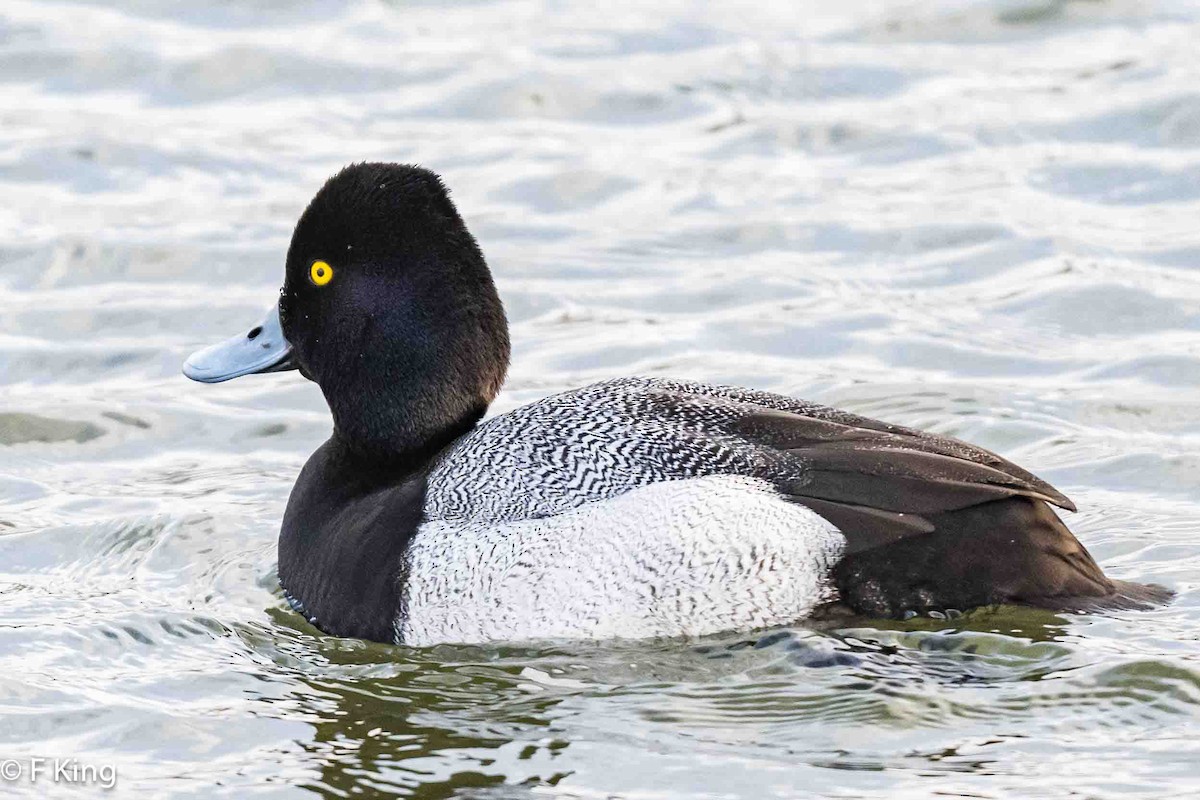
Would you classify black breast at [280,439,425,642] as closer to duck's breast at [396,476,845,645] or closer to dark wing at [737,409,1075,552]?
duck's breast at [396,476,845,645]

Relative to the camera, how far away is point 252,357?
685 centimetres

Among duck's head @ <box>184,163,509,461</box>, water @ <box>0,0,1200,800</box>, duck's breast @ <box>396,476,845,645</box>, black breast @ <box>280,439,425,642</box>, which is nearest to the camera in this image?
water @ <box>0,0,1200,800</box>

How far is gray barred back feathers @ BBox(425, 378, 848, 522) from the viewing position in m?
5.95

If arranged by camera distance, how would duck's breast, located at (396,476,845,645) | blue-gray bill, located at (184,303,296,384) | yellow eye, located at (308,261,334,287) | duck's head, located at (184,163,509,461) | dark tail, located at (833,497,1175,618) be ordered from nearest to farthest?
dark tail, located at (833,497,1175,618), duck's breast, located at (396,476,845,645), duck's head, located at (184,163,509,461), yellow eye, located at (308,261,334,287), blue-gray bill, located at (184,303,296,384)

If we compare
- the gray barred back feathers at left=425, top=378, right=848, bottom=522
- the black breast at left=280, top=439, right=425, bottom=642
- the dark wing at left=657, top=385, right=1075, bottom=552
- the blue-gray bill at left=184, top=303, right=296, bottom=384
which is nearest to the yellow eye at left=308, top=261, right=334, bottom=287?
the blue-gray bill at left=184, top=303, right=296, bottom=384

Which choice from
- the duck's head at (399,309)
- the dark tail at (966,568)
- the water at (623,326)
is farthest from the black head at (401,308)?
the dark tail at (966,568)

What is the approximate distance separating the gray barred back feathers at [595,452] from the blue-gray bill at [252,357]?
2.87ft

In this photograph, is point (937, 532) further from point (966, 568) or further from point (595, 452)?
point (595, 452)

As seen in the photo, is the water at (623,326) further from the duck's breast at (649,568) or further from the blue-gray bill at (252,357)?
the blue-gray bill at (252,357)

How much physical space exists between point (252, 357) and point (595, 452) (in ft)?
4.96

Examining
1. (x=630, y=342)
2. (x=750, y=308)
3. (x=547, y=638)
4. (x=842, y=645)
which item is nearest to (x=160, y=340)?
(x=630, y=342)

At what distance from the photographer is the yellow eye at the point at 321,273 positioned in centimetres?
655

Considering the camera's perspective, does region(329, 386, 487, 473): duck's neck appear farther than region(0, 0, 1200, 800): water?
Yes

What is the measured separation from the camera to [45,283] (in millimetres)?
9797
